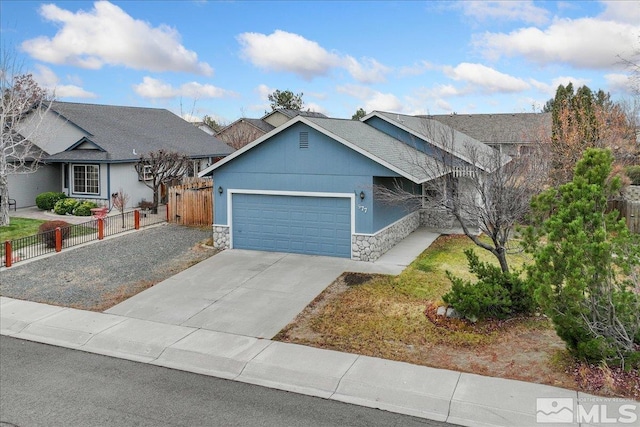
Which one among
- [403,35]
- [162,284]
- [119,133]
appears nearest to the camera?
[162,284]

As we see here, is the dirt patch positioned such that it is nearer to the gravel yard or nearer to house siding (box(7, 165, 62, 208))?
the gravel yard

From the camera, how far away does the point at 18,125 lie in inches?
1151

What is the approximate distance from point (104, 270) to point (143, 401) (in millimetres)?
Result: 8818

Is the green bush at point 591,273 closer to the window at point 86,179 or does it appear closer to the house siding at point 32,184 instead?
the window at point 86,179

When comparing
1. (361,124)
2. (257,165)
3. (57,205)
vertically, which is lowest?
(57,205)

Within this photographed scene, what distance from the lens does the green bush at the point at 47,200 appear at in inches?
1068

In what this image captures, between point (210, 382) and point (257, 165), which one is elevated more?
point (257, 165)

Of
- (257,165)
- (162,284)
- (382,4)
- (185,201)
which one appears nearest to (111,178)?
(185,201)

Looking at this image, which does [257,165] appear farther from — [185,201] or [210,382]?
[210,382]

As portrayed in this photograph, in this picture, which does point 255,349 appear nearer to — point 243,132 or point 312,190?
point 312,190

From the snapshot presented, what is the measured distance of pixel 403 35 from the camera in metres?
21.6

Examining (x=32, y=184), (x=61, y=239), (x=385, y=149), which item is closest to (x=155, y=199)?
(x=61, y=239)

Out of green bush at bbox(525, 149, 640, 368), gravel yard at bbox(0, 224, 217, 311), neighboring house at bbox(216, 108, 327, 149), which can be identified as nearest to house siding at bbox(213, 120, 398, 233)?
gravel yard at bbox(0, 224, 217, 311)

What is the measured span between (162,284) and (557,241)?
1029cm
